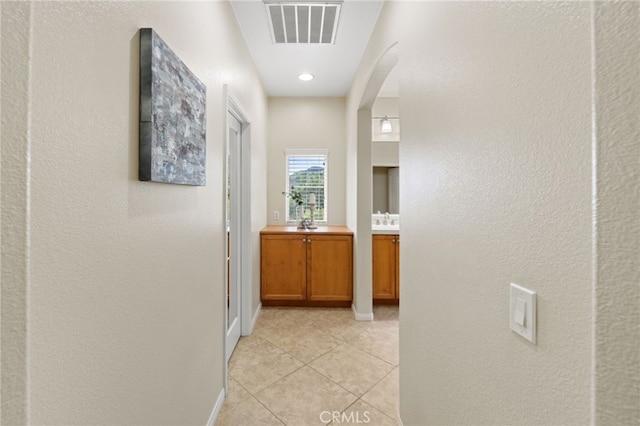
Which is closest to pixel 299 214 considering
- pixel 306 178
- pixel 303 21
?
pixel 306 178

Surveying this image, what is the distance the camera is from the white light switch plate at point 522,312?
0.66 metres

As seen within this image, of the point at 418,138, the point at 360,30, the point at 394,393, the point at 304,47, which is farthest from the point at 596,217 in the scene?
the point at 304,47

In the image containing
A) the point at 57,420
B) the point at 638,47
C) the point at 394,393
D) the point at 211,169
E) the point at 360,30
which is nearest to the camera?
the point at 638,47

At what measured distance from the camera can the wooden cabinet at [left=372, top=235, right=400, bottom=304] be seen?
342 centimetres

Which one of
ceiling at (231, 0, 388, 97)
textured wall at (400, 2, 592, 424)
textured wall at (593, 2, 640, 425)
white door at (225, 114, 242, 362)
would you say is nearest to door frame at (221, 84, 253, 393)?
white door at (225, 114, 242, 362)

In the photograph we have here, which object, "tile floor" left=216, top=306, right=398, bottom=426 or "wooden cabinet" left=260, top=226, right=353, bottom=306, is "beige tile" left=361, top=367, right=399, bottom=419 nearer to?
"tile floor" left=216, top=306, right=398, bottom=426

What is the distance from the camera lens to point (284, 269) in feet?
11.2

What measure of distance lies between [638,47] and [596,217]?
271mm

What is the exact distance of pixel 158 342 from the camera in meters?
1.05

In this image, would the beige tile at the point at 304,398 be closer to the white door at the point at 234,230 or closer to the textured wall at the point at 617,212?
the white door at the point at 234,230

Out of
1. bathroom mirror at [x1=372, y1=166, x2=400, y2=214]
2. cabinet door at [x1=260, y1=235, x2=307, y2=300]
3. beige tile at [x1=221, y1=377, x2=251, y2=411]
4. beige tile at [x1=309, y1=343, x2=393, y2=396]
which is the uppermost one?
bathroom mirror at [x1=372, y1=166, x2=400, y2=214]

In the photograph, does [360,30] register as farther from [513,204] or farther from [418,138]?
[513,204]

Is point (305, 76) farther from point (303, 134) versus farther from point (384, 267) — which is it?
point (384, 267)

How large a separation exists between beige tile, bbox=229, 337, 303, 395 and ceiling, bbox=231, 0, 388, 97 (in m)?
2.76
